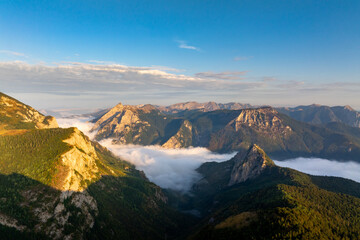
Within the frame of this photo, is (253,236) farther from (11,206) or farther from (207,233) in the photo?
(11,206)

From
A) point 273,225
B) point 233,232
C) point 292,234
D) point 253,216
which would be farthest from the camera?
point 253,216

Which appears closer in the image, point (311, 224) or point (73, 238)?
point (311, 224)

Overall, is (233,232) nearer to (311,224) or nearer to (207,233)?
(207,233)

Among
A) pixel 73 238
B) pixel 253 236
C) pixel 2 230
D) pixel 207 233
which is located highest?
pixel 253 236

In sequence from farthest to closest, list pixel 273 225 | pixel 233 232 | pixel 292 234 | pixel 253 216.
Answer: pixel 253 216
pixel 233 232
pixel 273 225
pixel 292 234

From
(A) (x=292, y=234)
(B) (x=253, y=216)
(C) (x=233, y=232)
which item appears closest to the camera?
(A) (x=292, y=234)

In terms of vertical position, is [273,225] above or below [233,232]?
above

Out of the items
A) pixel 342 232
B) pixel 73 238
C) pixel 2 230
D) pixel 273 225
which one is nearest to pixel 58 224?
pixel 73 238

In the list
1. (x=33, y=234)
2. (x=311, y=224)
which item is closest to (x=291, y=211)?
(x=311, y=224)

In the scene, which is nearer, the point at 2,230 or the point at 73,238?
the point at 2,230
